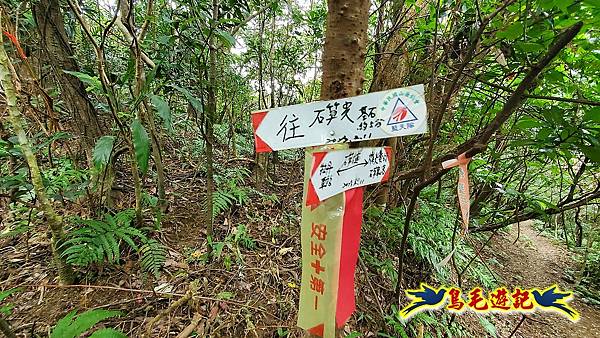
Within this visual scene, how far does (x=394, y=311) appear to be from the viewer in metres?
2.39

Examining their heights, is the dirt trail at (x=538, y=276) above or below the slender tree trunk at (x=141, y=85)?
below

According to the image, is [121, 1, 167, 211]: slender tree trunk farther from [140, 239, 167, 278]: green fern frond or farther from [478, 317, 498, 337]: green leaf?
[478, 317, 498, 337]: green leaf

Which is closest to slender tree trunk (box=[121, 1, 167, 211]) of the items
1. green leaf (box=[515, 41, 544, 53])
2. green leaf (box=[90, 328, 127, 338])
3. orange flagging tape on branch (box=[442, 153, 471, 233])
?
green leaf (box=[90, 328, 127, 338])

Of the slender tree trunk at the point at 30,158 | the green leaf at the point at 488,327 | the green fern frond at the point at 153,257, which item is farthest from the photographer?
the green leaf at the point at 488,327

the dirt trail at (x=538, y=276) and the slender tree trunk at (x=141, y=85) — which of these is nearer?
the slender tree trunk at (x=141, y=85)

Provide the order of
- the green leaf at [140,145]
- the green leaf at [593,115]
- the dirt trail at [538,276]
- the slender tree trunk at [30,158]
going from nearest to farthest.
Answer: the green leaf at [593,115] < the slender tree trunk at [30,158] < the green leaf at [140,145] < the dirt trail at [538,276]

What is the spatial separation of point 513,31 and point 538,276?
673 cm

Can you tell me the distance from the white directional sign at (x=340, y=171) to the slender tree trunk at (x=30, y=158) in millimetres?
1596

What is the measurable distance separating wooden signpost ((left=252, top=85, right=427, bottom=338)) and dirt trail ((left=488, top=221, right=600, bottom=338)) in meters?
2.82

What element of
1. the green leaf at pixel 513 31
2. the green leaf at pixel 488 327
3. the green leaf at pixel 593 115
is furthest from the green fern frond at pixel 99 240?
the green leaf at pixel 488 327

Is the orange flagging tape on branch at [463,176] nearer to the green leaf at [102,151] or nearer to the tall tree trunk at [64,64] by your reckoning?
the green leaf at [102,151]

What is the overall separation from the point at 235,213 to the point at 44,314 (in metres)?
1.64

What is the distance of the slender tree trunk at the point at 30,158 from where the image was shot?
1535 mm

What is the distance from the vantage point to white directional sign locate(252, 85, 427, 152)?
109 centimetres
